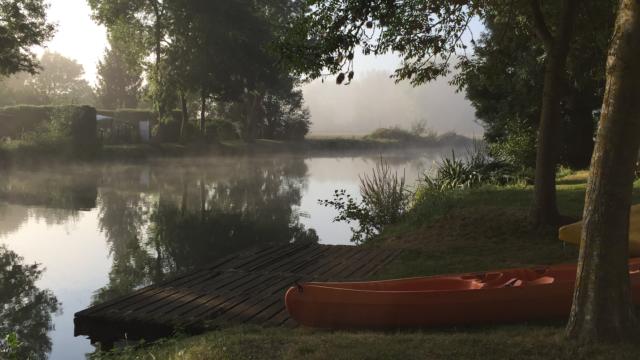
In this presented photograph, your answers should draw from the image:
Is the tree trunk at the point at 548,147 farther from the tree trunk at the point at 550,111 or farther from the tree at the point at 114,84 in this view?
the tree at the point at 114,84

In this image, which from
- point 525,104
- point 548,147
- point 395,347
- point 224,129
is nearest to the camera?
point 395,347

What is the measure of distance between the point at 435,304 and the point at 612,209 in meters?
2.17

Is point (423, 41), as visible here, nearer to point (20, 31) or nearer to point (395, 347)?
point (395, 347)

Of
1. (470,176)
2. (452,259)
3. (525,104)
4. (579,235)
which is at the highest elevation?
(525,104)

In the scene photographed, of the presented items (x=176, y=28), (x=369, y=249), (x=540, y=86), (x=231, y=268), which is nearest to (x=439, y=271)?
(x=369, y=249)

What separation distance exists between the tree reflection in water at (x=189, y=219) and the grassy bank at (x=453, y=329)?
3780mm

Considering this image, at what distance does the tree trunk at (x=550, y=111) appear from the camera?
1074 centimetres

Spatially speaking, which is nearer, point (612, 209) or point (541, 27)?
point (612, 209)

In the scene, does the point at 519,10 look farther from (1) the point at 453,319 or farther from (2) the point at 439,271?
(1) the point at 453,319

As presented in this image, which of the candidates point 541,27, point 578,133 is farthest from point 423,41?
point 578,133

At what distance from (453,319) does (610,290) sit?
184 centimetres

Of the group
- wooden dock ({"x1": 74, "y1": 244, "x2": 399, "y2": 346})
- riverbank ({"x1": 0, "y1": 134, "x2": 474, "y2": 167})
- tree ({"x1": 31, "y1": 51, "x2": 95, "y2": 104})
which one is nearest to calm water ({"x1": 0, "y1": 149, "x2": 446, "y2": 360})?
wooden dock ({"x1": 74, "y1": 244, "x2": 399, "y2": 346})

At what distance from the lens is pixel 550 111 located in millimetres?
10977

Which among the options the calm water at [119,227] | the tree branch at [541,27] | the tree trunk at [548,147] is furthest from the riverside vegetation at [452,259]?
the tree branch at [541,27]
